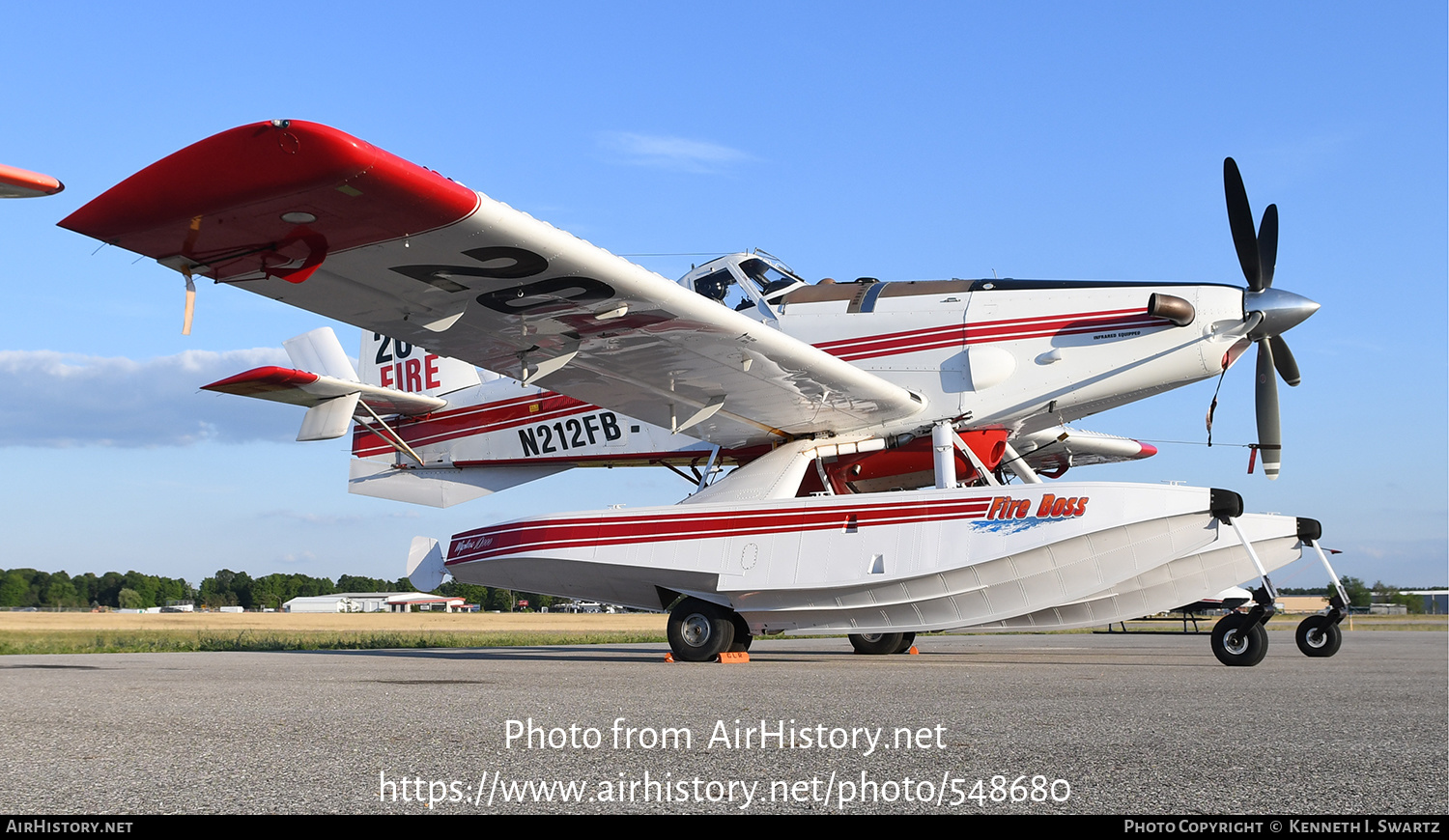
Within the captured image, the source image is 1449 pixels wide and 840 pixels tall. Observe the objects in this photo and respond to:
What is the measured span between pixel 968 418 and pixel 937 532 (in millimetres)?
1694

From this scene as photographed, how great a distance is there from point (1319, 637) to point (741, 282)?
23.5 ft

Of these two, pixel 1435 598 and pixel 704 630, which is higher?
pixel 704 630

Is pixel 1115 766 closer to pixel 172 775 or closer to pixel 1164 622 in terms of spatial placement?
pixel 172 775

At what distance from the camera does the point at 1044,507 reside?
898 cm

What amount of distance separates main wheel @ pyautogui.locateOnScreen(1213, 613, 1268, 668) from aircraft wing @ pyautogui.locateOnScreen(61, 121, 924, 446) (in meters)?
3.39

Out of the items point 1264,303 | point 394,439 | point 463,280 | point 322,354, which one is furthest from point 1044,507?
point 322,354

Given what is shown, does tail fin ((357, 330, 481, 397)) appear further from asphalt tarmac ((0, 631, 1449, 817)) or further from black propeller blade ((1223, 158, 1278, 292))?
black propeller blade ((1223, 158, 1278, 292))

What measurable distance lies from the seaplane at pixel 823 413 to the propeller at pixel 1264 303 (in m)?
0.02

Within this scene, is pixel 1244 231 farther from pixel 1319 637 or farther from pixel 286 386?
pixel 286 386

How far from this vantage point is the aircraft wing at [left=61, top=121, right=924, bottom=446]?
5.51 m

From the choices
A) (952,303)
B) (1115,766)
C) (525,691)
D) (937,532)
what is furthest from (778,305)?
(1115,766)

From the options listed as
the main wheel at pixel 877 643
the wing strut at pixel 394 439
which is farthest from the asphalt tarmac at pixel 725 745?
the wing strut at pixel 394 439

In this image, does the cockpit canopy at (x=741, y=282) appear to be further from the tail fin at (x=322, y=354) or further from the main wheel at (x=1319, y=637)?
the main wheel at (x=1319, y=637)

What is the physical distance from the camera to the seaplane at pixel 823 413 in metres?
7.71
